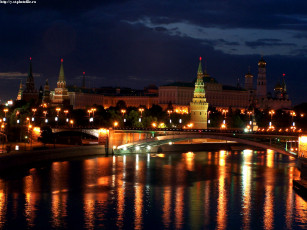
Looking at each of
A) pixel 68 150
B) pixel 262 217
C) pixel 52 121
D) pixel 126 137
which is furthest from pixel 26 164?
pixel 52 121

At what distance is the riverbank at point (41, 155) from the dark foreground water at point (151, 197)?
6.22ft

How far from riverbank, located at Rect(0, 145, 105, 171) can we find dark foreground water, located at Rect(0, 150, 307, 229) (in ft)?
6.22

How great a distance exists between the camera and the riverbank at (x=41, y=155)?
5384cm

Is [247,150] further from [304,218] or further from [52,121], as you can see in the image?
[304,218]

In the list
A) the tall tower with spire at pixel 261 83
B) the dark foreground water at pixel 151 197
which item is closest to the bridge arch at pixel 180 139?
the dark foreground water at pixel 151 197

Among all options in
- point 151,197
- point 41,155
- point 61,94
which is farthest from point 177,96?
point 151,197

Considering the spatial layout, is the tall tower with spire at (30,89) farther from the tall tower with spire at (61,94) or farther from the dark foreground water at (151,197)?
the dark foreground water at (151,197)

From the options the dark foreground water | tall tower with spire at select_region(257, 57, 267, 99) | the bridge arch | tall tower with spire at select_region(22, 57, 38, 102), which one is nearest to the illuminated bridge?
the bridge arch

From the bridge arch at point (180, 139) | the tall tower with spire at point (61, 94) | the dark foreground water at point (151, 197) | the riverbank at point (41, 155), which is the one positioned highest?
the tall tower with spire at point (61, 94)

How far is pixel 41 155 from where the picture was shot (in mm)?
61281

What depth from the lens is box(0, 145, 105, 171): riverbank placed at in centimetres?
5384

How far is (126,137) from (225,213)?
133 feet

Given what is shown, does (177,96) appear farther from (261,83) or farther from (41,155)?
(41,155)

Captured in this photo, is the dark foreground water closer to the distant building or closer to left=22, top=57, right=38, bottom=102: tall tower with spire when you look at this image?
the distant building
